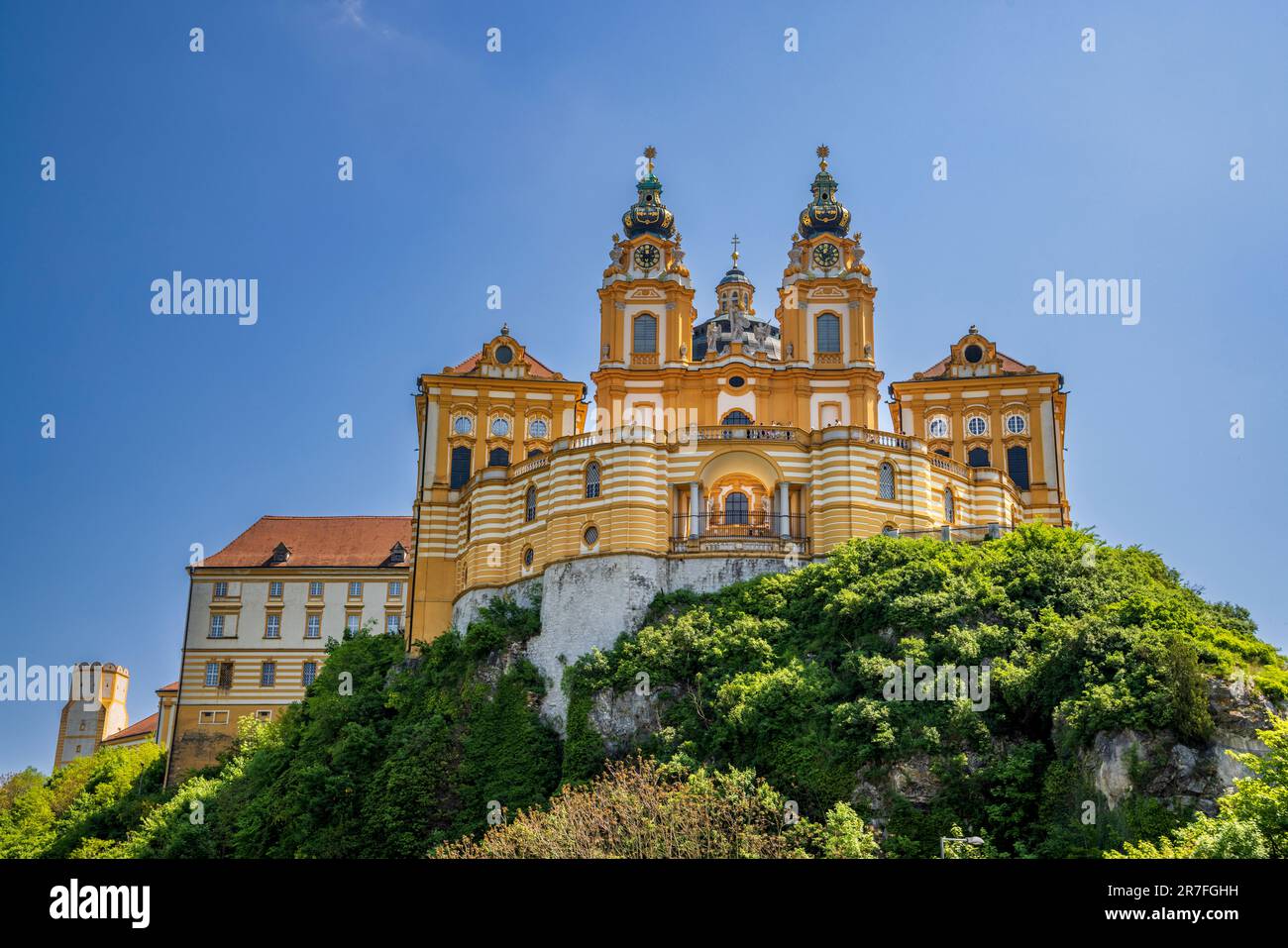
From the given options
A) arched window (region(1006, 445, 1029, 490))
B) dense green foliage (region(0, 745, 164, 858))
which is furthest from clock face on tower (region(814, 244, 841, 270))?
dense green foliage (region(0, 745, 164, 858))

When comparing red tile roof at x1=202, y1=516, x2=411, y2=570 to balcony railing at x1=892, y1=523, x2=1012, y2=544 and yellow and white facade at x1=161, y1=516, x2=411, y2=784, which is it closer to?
yellow and white facade at x1=161, y1=516, x2=411, y2=784

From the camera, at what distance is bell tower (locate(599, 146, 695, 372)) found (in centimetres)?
7306

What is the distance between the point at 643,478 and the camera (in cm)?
6184

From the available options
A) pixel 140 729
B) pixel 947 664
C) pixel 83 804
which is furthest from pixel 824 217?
pixel 140 729

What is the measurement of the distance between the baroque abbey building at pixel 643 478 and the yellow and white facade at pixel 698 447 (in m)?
0.11

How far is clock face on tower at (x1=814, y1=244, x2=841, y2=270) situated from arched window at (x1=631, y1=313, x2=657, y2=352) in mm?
9206

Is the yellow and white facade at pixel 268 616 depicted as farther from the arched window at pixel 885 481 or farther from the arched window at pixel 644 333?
the arched window at pixel 885 481

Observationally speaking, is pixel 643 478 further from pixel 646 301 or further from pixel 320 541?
pixel 320 541

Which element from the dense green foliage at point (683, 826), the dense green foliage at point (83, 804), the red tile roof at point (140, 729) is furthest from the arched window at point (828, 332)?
the red tile roof at point (140, 729)

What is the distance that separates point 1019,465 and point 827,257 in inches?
590

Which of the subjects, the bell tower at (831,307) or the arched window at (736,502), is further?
A: the bell tower at (831,307)

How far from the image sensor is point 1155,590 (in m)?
52.2

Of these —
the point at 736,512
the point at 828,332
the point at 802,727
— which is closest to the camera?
the point at 802,727

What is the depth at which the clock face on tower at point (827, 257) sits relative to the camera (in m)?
74.3
